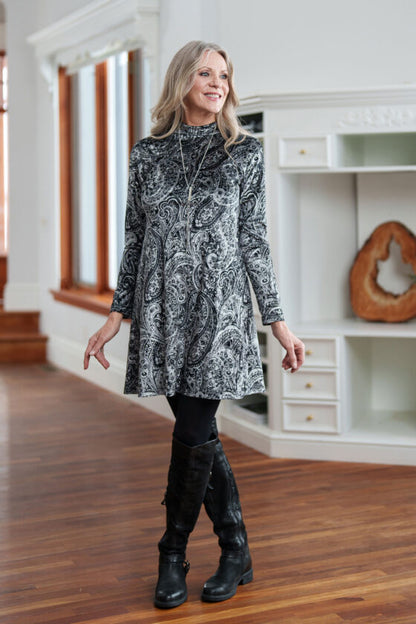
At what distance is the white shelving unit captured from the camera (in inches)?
157

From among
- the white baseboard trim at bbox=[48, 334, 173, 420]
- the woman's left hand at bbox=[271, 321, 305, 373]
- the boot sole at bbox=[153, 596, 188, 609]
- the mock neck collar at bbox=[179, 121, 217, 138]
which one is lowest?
the boot sole at bbox=[153, 596, 188, 609]

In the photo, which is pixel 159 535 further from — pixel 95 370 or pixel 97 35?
pixel 97 35

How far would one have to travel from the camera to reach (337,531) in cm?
312

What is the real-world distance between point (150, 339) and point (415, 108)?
81.7 inches

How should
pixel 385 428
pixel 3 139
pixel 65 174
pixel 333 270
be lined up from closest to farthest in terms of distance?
pixel 385 428 → pixel 333 270 → pixel 65 174 → pixel 3 139

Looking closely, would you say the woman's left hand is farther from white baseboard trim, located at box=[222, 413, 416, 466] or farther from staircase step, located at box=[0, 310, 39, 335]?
staircase step, located at box=[0, 310, 39, 335]

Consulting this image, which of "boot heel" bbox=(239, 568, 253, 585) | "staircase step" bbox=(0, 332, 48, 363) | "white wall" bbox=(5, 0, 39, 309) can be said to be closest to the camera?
"boot heel" bbox=(239, 568, 253, 585)

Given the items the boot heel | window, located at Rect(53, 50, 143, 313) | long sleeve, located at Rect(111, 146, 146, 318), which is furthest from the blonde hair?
window, located at Rect(53, 50, 143, 313)

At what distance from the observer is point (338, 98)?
12.9ft

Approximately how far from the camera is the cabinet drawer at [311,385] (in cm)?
409

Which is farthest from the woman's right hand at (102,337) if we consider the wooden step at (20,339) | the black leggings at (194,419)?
the wooden step at (20,339)

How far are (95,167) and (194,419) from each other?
15.1 ft

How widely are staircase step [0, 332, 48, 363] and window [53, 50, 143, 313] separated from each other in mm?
523

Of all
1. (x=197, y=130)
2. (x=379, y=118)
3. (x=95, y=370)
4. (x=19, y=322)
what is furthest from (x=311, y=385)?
(x=19, y=322)
